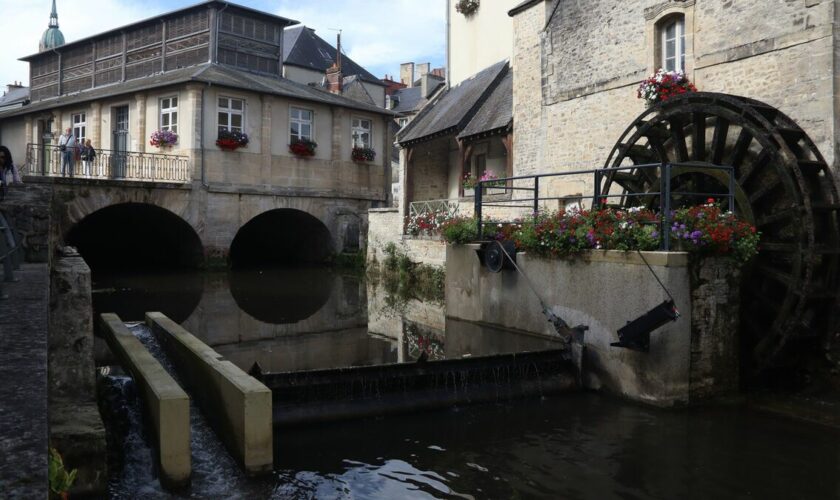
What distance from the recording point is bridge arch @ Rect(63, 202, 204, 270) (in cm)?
2277

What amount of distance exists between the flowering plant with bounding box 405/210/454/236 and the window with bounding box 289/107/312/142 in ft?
24.6

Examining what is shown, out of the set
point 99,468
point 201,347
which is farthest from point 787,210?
point 99,468

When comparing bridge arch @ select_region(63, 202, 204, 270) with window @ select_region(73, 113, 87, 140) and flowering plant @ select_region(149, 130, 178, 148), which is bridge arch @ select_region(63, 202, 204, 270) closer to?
flowering plant @ select_region(149, 130, 178, 148)

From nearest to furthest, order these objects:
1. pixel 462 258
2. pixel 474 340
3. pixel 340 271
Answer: pixel 474 340, pixel 462 258, pixel 340 271

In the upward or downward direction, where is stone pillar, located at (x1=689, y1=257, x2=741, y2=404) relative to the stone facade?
downward

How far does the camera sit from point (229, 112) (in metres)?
21.8

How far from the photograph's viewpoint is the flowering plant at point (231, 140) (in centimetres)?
2125

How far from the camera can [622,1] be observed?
1198 centimetres

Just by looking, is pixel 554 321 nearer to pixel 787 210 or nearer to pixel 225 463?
pixel 787 210

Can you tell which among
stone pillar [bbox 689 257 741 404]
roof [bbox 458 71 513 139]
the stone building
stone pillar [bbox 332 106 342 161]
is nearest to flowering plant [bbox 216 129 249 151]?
the stone building

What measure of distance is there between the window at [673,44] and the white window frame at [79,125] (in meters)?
19.9

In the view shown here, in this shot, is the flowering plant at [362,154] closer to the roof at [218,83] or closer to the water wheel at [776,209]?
the roof at [218,83]

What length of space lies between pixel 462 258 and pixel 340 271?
1188 centimetres

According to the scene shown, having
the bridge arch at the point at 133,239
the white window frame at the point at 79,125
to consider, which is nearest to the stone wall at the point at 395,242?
the bridge arch at the point at 133,239
